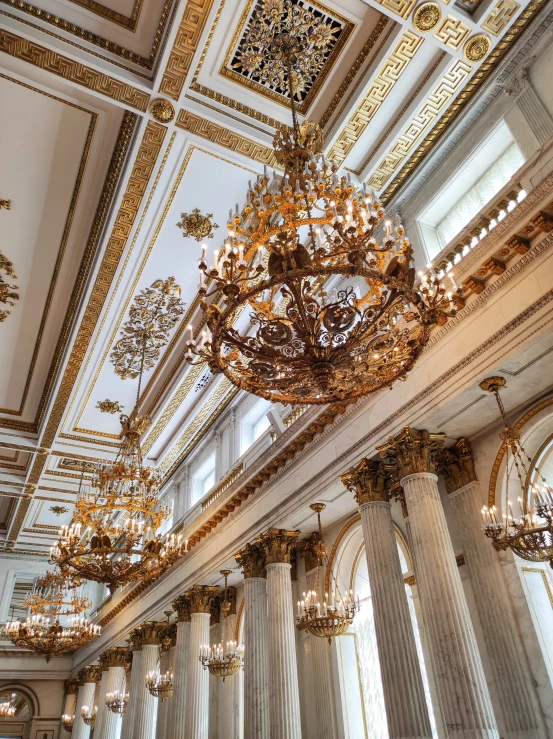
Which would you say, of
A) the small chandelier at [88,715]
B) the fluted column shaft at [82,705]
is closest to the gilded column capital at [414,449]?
the small chandelier at [88,715]

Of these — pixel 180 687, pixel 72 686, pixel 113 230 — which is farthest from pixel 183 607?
pixel 72 686

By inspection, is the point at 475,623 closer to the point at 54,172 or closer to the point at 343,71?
the point at 343,71

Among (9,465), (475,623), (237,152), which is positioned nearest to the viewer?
(475,623)

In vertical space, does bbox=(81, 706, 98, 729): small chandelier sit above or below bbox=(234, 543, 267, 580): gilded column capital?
below

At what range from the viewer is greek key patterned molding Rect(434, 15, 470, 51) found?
227 inches

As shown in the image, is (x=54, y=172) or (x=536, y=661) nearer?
(x=536, y=661)

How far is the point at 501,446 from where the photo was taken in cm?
625

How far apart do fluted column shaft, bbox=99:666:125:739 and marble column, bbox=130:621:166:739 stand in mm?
1731

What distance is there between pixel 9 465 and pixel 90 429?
2.92 metres

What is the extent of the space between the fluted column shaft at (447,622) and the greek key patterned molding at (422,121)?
12.4 ft

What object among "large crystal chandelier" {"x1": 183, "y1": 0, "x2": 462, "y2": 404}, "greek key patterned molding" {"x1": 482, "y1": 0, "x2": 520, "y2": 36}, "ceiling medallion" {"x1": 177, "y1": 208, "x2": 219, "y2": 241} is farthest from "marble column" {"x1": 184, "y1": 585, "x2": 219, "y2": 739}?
"greek key patterned molding" {"x1": 482, "y1": 0, "x2": 520, "y2": 36}

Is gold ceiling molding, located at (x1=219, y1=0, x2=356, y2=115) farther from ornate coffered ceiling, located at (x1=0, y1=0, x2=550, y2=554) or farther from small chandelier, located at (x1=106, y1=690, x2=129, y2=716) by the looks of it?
small chandelier, located at (x1=106, y1=690, x2=129, y2=716)

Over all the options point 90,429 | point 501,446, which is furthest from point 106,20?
point 90,429

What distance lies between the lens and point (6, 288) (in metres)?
8.52
